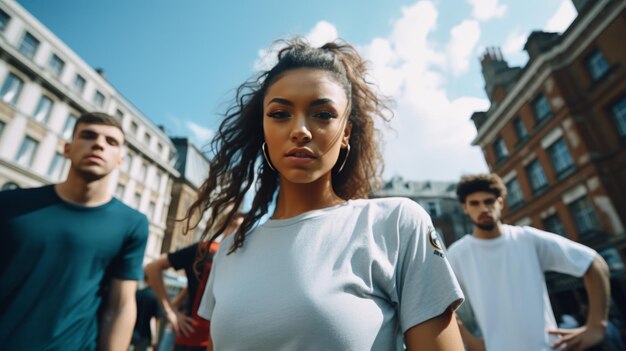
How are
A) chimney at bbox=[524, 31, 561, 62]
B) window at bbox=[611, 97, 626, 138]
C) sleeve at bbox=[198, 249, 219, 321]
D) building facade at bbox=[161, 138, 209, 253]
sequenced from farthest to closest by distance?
building facade at bbox=[161, 138, 209, 253]
chimney at bbox=[524, 31, 561, 62]
window at bbox=[611, 97, 626, 138]
sleeve at bbox=[198, 249, 219, 321]

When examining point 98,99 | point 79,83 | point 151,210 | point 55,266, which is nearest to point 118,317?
point 55,266

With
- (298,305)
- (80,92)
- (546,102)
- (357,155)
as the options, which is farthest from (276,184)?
(80,92)

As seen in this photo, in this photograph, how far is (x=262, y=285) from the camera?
1.11 metres

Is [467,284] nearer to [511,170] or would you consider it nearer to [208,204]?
[208,204]

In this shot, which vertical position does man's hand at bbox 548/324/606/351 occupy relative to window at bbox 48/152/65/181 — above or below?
below

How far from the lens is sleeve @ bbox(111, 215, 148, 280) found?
221 centimetres

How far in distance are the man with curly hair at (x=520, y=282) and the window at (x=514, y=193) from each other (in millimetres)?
18374

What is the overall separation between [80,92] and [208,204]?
25031 mm

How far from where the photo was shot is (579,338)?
222cm

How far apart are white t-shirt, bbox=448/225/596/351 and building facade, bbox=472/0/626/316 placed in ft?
46.1

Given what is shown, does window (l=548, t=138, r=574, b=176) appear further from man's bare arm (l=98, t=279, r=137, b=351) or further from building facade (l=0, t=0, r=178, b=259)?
building facade (l=0, t=0, r=178, b=259)

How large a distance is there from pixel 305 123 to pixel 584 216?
59.1 ft

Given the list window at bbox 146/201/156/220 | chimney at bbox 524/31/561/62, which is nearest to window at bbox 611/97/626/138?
chimney at bbox 524/31/561/62

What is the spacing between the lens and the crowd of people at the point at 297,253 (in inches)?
38.4
